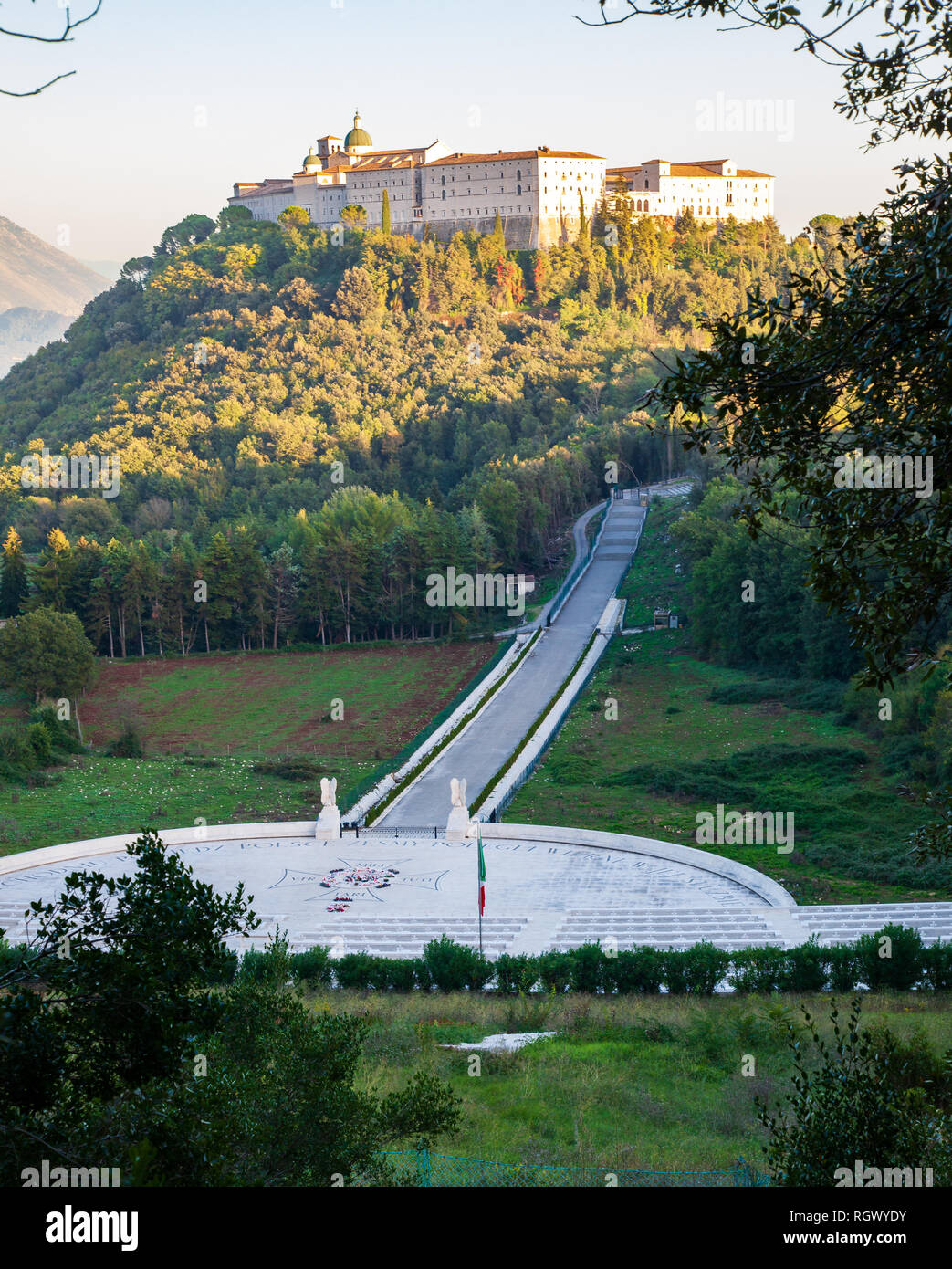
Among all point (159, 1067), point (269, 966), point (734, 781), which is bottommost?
point (734, 781)

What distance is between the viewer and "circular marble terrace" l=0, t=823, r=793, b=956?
21.4 metres

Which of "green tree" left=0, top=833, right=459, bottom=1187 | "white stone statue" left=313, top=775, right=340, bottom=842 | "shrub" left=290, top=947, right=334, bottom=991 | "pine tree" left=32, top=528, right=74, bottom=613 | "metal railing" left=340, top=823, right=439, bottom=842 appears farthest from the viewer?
"pine tree" left=32, top=528, right=74, bottom=613

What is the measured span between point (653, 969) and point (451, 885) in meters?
6.59

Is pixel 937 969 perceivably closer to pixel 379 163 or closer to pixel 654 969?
pixel 654 969

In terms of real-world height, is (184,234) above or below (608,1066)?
above

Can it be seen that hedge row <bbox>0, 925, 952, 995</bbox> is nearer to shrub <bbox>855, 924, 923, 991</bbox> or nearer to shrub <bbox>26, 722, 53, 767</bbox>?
shrub <bbox>855, 924, 923, 991</bbox>

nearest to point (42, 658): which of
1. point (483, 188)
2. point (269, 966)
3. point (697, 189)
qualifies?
point (269, 966)

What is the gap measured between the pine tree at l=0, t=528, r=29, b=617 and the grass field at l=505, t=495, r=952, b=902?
29.9 metres

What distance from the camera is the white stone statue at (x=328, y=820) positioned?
1086 inches

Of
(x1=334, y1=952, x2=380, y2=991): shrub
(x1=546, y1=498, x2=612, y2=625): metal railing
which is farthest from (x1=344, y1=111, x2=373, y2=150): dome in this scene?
(x1=334, y1=952, x2=380, y2=991): shrub

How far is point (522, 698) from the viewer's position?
41.6 meters

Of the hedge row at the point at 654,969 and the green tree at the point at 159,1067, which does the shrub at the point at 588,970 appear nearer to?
the hedge row at the point at 654,969
